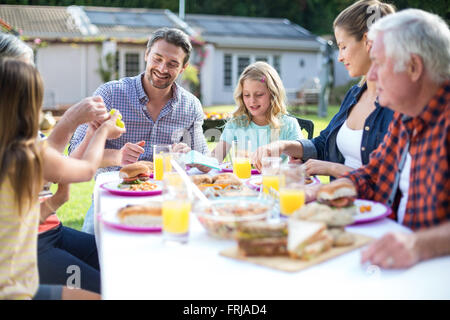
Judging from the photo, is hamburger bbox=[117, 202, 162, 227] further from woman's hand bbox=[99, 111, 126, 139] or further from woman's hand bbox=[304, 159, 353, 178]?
woman's hand bbox=[304, 159, 353, 178]

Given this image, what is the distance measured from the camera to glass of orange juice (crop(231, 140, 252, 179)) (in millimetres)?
3016

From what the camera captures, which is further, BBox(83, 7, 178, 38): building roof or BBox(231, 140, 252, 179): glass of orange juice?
BBox(83, 7, 178, 38): building roof

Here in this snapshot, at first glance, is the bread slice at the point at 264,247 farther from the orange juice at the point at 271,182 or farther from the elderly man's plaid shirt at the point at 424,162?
the orange juice at the point at 271,182

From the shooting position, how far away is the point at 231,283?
1.43 m

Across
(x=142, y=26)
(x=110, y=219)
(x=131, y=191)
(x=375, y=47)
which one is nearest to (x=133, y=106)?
(x=131, y=191)

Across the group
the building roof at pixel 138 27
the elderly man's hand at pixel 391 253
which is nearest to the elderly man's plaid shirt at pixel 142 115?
the elderly man's hand at pixel 391 253

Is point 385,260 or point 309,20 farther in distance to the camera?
point 309,20

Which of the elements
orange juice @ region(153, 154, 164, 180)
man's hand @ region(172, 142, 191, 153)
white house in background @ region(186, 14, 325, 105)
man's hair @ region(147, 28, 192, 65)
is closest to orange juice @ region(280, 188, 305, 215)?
orange juice @ region(153, 154, 164, 180)

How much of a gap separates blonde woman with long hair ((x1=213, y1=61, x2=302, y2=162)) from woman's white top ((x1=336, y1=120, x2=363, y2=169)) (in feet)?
3.79

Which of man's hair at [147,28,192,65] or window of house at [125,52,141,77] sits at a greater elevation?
man's hair at [147,28,192,65]

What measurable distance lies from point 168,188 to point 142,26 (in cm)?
2402

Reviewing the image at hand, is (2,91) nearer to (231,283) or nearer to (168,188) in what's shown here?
(168,188)

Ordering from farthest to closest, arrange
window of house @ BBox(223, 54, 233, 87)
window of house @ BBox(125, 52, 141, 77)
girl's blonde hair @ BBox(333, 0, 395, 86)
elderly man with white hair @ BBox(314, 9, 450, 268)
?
window of house @ BBox(223, 54, 233, 87) < window of house @ BBox(125, 52, 141, 77) < girl's blonde hair @ BBox(333, 0, 395, 86) < elderly man with white hair @ BBox(314, 9, 450, 268)

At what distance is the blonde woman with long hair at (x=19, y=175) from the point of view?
5.68ft
